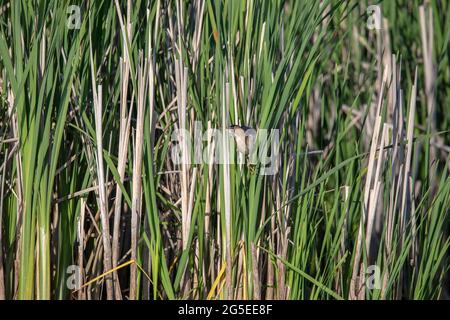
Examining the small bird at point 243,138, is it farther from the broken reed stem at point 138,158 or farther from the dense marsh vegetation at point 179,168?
the broken reed stem at point 138,158

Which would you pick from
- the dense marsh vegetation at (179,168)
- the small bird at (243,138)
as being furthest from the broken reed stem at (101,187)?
the small bird at (243,138)

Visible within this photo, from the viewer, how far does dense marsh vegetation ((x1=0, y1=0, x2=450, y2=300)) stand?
1394mm

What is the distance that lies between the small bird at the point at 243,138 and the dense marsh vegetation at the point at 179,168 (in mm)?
26

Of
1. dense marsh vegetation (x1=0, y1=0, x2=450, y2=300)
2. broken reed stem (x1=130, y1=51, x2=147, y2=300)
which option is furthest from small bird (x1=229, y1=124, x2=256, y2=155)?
broken reed stem (x1=130, y1=51, x2=147, y2=300)

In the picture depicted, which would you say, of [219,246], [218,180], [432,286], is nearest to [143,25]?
[218,180]

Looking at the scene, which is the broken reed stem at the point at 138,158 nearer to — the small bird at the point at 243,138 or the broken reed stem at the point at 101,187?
the broken reed stem at the point at 101,187

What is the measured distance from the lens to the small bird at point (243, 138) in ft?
4.50

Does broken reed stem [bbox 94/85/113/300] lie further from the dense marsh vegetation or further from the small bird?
the small bird

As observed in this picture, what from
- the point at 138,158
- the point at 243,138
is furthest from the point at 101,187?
the point at 243,138

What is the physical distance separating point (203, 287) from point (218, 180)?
8.5 inches

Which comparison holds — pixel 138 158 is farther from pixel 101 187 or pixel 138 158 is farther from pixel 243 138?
pixel 243 138

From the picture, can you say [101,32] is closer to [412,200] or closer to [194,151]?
[194,151]

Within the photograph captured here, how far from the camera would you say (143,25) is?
155cm

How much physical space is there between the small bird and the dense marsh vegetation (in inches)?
1.0
